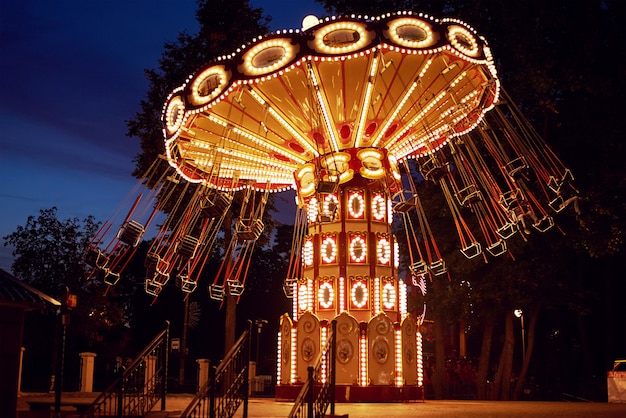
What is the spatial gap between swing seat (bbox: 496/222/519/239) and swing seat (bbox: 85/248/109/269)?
1056cm

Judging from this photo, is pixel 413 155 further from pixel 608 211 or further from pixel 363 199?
pixel 608 211

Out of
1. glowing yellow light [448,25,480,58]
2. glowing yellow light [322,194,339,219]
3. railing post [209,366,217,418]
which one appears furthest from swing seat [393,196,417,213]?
railing post [209,366,217,418]

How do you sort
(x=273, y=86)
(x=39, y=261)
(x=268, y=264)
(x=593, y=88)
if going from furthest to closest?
(x=268, y=264), (x=39, y=261), (x=593, y=88), (x=273, y=86)

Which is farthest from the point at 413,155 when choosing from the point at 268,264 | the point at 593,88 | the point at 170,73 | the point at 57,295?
the point at 268,264

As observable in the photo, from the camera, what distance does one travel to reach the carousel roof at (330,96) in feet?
56.7

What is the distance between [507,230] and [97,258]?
1118 cm

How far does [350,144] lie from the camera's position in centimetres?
2170

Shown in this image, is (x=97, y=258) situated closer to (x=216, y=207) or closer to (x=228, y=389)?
(x=216, y=207)

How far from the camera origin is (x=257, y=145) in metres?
22.5

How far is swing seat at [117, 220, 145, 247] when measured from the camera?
774 inches

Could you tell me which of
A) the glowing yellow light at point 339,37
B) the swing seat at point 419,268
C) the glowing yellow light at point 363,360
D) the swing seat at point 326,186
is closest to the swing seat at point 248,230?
the swing seat at point 326,186

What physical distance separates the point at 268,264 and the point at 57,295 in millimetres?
21598

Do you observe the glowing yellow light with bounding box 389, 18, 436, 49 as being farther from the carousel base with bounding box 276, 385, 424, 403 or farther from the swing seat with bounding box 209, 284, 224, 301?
the swing seat with bounding box 209, 284, 224, 301

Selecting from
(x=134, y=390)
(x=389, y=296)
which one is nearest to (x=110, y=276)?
(x=134, y=390)
